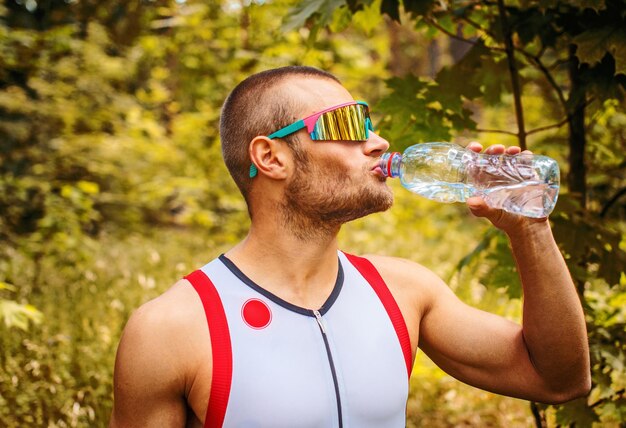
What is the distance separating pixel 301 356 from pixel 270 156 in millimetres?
620

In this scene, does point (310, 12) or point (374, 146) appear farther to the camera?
point (310, 12)

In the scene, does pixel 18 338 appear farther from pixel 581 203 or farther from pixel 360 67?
pixel 360 67

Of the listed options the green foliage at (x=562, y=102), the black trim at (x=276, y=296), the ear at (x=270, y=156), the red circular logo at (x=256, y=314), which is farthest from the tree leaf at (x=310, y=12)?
the red circular logo at (x=256, y=314)

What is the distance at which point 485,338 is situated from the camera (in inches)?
74.0

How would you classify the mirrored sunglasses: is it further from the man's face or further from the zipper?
the zipper

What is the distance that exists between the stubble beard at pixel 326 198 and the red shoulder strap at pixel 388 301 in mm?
227

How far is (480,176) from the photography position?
207 centimetres

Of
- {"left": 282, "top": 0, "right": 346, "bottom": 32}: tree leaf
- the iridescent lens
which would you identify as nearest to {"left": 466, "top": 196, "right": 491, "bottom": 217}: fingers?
the iridescent lens

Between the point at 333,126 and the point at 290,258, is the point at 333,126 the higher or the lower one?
the higher one

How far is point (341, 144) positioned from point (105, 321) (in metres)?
3.75

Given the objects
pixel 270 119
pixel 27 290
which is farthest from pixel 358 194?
pixel 27 290

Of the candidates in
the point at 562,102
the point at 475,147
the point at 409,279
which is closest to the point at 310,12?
the point at 475,147

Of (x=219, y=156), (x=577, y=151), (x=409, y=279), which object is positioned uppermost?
(x=577, y=151)

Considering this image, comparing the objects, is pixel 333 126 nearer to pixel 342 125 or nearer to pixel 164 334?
pixel 342 125
